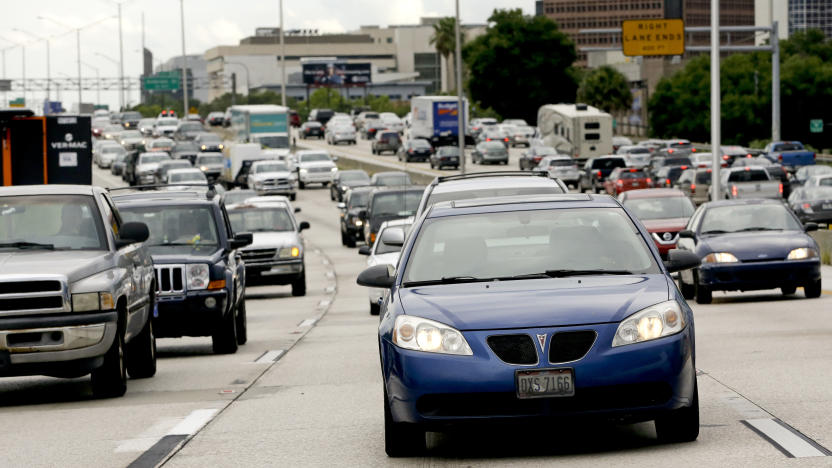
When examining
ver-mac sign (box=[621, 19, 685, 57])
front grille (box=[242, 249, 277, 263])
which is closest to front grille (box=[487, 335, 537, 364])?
front grille (box=[242, 249, 277, 263])

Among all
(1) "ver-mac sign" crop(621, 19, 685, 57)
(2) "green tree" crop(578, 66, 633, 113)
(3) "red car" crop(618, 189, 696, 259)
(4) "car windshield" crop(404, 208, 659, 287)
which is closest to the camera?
(4) "car windshield" crop(404, 208, 659, 287)

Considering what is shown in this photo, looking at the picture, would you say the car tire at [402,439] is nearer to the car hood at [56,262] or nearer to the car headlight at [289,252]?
the car hood at [56,262]

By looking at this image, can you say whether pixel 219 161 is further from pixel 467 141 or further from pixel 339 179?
pixel 467 141

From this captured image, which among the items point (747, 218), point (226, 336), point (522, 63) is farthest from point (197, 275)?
point (522, 63)

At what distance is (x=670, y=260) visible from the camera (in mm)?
10211

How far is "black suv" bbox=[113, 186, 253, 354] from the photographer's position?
16875 millimetres

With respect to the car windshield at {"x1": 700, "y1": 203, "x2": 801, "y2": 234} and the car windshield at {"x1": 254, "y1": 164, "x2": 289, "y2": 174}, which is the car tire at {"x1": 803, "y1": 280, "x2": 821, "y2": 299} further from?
the car windshield at {"x1": 254, "y1": 164, "x2": 289, "y2": 174}

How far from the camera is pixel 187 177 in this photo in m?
63.1

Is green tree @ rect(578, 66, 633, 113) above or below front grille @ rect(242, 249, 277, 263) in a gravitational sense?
above

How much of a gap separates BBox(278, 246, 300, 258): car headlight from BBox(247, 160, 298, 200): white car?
39.2 m

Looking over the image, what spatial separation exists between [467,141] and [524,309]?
311 feet

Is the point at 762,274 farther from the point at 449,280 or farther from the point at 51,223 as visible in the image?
the point at 449,280

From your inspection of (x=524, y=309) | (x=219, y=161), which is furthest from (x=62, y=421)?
(x=219, y=161)

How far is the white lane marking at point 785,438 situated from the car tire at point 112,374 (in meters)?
5.03
